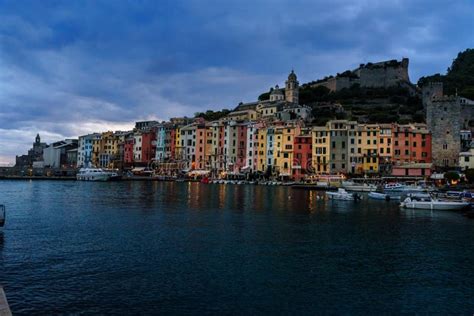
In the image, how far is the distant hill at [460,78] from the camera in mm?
113706

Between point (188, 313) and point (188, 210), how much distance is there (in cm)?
2683

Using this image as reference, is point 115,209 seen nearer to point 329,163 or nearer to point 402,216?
point 402,216

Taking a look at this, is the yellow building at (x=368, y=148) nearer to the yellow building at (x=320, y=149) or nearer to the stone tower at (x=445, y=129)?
the yellow building at (x=320, y=149)

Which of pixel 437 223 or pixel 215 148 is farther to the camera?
pixel 215 148

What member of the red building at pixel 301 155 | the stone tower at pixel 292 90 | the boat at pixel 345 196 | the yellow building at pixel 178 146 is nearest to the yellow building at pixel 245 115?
the yellow building at pixel 178 146

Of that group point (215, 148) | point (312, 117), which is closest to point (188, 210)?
point (215, 148)

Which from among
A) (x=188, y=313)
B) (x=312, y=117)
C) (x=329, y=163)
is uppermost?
(x=312, y=117)

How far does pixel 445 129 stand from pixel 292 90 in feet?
178

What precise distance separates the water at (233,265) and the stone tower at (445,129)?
50.1 m

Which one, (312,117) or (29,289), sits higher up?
(312,117)

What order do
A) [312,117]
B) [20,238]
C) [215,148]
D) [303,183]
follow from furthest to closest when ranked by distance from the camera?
[312,117], [215,148], [303,183], [20,238]

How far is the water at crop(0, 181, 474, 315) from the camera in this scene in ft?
48.1

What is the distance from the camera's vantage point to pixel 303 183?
85250 millimetres

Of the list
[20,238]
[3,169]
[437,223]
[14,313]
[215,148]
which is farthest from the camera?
[3,169]
